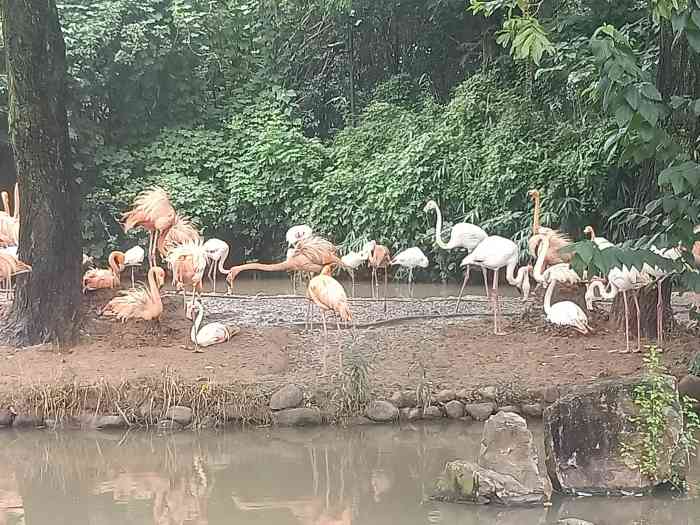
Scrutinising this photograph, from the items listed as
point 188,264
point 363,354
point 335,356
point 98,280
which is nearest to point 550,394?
point 363,354

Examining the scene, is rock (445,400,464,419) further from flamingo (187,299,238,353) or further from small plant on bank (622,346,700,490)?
flamingo (187,299,238,353)

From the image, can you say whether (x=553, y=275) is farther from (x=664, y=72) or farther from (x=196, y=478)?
(x=196, y=478)

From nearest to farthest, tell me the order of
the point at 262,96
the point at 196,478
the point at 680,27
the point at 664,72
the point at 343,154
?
the point at 680,27 < the point at 196,478 < the point at 664,72 < the point at 343,154 < the point at 262,96

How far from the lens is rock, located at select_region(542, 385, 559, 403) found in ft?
24.2

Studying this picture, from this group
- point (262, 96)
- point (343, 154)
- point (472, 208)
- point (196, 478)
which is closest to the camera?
point (196, 478)

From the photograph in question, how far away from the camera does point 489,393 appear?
292 inches

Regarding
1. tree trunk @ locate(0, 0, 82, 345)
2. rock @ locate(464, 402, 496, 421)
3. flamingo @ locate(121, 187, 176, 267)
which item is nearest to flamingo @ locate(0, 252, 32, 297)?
tree trunk @ locate(0, 0, 82, 345)

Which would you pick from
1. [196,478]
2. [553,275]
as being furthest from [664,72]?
[196,478]

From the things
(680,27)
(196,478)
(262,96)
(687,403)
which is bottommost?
(196,478)

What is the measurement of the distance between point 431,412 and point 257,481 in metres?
1.67

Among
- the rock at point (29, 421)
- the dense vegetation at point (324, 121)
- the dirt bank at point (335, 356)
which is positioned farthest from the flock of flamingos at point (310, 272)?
the dense vegetation at point (324, 121)

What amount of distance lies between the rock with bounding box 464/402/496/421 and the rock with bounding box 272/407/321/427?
112 cm

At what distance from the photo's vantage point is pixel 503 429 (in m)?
5.57

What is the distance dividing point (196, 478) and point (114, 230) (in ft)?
36.6
